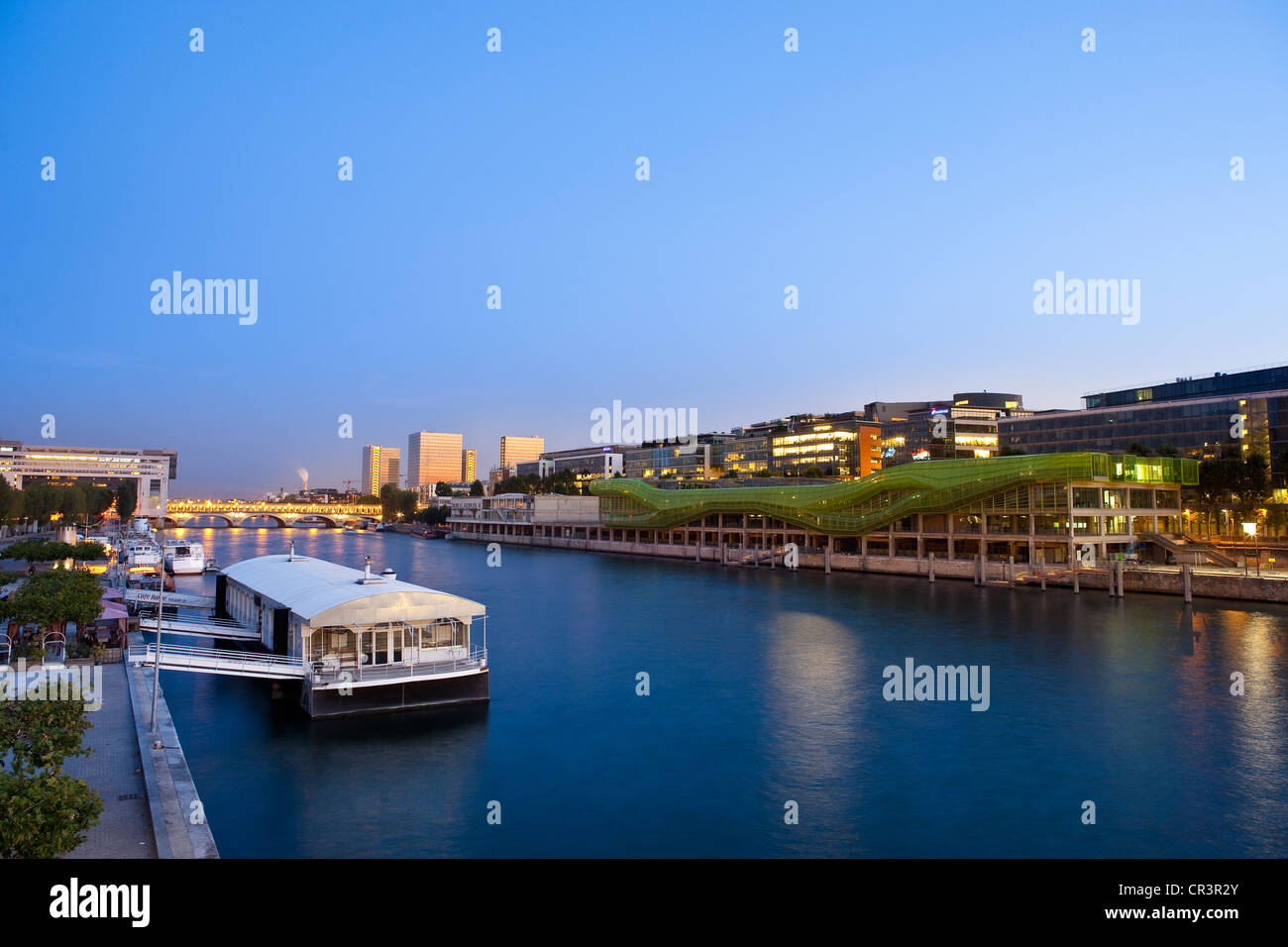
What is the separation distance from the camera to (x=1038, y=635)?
43750mm

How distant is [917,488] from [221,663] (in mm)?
66885

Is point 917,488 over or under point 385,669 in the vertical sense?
over

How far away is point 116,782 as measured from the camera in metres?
17.0

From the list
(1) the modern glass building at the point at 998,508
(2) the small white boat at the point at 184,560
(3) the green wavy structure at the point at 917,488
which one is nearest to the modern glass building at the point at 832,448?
(3) the green wavy structure at the point at 917,488

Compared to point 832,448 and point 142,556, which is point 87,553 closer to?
point 142,556

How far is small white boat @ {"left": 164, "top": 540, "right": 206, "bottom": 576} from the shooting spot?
75250 millimetres

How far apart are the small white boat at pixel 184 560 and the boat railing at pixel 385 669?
56798 millimetres

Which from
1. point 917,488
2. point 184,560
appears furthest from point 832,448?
point 184,560

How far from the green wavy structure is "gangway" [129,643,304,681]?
202 ft

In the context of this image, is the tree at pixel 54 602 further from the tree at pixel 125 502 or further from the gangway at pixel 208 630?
the tree at pixel 125 502

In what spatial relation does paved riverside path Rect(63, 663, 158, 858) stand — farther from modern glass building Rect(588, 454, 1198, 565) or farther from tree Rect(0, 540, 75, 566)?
modern glass building Rect(588, 454, 1198, 565)

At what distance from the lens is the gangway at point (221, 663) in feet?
80.6

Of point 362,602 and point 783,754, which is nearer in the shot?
point 783,754

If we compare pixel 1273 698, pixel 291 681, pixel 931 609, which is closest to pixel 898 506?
pixel 931 609
